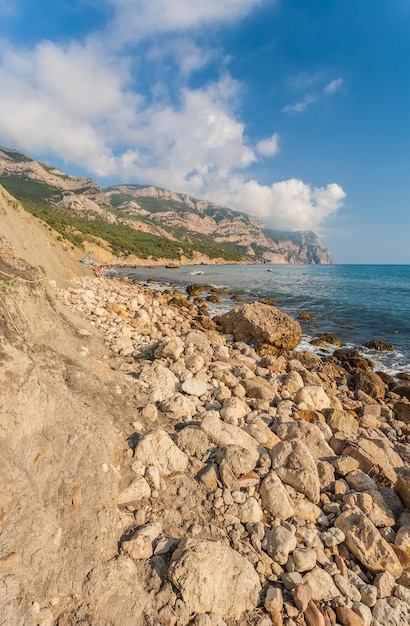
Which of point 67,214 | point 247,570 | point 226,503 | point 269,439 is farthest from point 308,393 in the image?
point 67,214

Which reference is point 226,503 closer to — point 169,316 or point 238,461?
point 238,461

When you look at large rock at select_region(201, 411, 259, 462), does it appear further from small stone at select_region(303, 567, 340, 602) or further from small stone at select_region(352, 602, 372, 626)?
small stone at select_region(352, 602, 372, 626)

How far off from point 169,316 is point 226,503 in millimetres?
10864

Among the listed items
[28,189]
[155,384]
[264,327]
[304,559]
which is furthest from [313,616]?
[28,189]

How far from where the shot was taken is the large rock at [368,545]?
9.88ft

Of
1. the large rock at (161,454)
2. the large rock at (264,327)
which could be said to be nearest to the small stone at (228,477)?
the large rock at (161,454)

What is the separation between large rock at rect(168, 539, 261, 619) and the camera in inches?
96.3

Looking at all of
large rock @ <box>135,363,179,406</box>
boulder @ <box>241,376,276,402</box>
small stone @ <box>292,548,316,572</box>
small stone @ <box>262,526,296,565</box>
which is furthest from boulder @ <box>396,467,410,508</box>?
large rock @ <box>135,363,179,406</box>

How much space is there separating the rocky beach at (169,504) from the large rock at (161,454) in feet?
0.06

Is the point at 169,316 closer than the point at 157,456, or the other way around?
the point at 157,456

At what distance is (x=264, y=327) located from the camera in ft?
44.3

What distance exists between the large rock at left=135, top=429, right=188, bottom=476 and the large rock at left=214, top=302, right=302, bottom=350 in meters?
10.1

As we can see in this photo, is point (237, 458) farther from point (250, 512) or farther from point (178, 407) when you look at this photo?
point (178, 407)

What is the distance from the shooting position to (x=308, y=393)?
7055 millimetres
